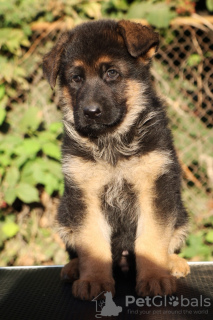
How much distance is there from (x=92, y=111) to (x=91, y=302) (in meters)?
1.12

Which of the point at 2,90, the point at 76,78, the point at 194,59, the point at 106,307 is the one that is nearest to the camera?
the point at 106,307

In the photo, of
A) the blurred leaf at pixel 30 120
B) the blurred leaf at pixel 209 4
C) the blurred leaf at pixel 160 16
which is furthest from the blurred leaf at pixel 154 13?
the blurred leaf at pixel 30 120

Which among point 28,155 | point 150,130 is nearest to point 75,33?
point 150,130

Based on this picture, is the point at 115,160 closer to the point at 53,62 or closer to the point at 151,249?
the point at 151,249

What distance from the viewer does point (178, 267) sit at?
121 inches

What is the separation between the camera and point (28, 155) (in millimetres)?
4633

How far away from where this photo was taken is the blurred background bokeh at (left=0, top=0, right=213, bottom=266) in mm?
4711

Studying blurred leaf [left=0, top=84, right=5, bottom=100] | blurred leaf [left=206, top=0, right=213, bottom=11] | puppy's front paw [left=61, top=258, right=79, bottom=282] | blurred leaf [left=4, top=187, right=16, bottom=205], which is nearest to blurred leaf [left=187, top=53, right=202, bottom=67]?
blurred leaf [left=206, top=0, right=213, bottom=11]

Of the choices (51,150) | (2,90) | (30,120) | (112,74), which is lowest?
(51,150)

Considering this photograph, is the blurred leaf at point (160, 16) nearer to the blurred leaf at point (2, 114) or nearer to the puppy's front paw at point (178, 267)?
the blurred leaf at point (2, 114)

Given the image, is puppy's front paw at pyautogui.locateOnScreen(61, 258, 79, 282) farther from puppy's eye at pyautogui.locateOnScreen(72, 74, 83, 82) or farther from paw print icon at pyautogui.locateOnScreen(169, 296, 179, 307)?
puppy's eye at pyautogui.locateOnScreen(72, 74, 83, 82)

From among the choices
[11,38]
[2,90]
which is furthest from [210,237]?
[11,38]

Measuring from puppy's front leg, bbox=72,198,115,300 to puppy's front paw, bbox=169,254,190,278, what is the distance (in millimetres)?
510

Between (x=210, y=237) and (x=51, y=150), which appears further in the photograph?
(x=210, y=237)
